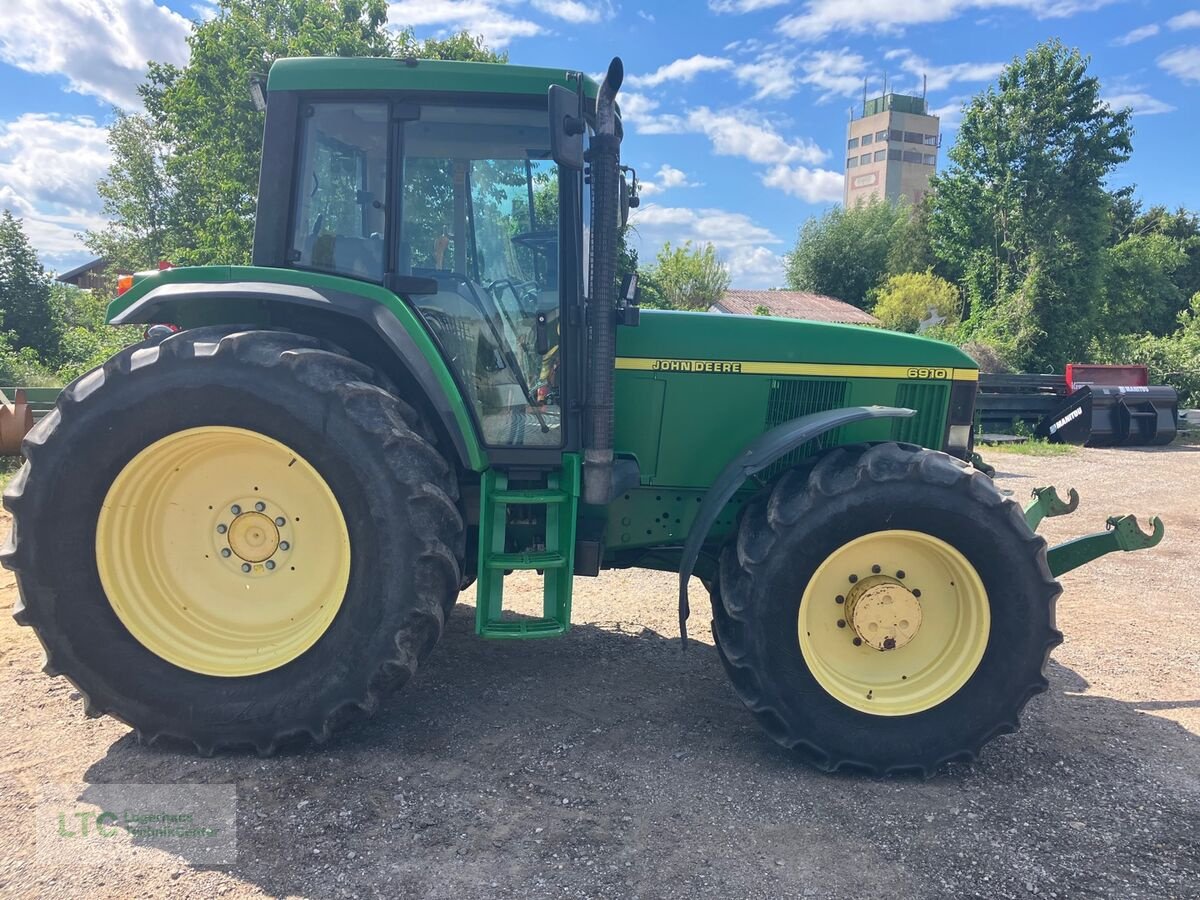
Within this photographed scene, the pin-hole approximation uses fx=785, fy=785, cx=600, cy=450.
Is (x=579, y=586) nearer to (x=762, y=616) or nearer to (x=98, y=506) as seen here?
(x=762, y=616)

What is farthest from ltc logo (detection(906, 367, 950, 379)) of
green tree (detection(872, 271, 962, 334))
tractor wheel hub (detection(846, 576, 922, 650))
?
green tree (detection(872, 271, 962, 334))

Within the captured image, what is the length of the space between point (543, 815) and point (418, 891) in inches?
20.8

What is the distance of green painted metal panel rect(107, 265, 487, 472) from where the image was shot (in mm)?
3146

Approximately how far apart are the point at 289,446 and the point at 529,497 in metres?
0.95

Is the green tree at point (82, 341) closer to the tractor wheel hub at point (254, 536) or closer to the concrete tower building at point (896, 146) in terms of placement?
the tractor wheel hub at point (254, 536)

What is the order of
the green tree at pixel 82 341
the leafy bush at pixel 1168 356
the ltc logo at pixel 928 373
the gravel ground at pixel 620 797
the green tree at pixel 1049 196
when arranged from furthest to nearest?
the green tree at pixel 1049 196 < the leafy bush at pixel 1168 356 < the green tree at pixel 82 341 < the ltc logo at pixel 928 373 < the gravel ground at pixel 620 797

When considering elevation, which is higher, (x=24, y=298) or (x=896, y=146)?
(x=896, y=146)

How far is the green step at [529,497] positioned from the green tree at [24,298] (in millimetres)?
21571

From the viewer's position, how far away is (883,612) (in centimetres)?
313

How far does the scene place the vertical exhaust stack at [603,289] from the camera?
2.93 metres

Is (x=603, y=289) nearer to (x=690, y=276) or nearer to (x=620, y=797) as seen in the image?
(x=620, y=797)

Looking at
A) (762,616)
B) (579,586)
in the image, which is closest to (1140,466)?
(579,586)

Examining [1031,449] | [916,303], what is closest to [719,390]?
[1031,449]

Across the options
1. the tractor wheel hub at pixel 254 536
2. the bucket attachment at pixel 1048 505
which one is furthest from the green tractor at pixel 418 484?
the bucket attachment at pixel 1048 505
